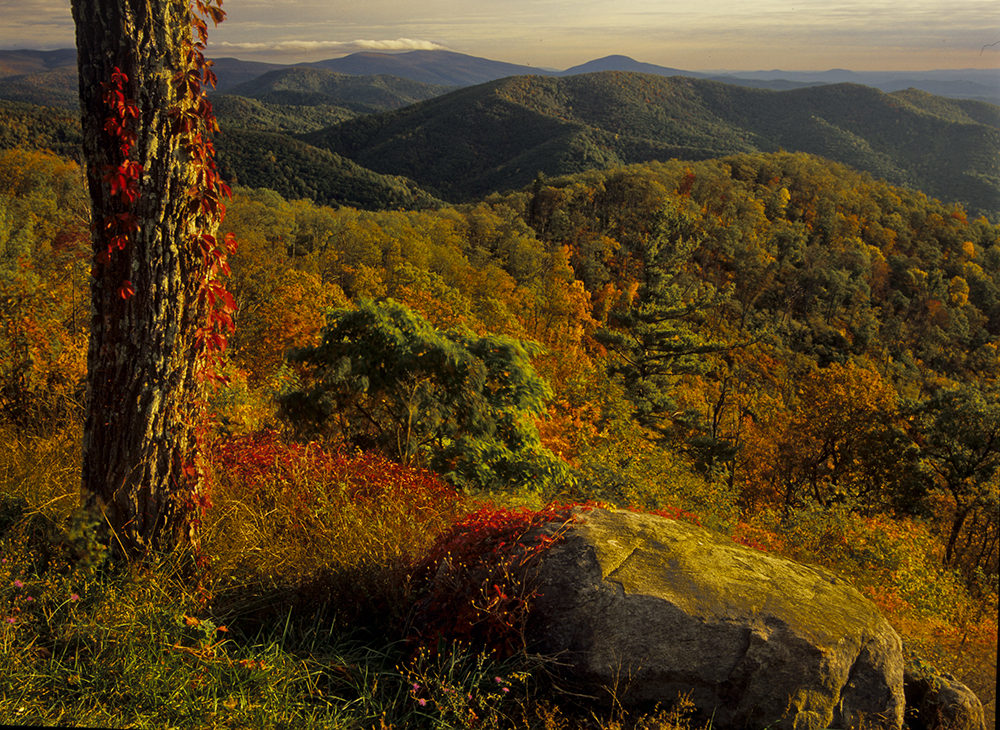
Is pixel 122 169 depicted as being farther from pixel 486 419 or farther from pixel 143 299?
pixel 486 419

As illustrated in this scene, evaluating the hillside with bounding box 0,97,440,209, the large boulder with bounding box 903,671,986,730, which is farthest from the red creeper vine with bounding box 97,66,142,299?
the hillside with bounding box 0,97,440,209

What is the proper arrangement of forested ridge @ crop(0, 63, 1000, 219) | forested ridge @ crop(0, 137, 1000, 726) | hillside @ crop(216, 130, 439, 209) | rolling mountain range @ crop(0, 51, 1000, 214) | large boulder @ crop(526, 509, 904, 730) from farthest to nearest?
rolling mountain range @ crop(0, 51, 1000, 214) < forested ridge @ crop(0, 63, 1000, 219) < hillside @ crop(216, 130, 439, 209) < forested ridge @ crop(0, 137, 1000, 726) < large boulder @ crop(526, 509, 904, 730)

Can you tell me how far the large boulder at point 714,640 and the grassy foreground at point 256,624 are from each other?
0.56 feet

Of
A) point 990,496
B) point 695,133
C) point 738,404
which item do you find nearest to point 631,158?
point 695,133

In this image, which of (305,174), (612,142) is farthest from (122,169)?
(612,142)

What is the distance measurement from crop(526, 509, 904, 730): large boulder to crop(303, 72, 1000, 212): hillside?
13203 cm

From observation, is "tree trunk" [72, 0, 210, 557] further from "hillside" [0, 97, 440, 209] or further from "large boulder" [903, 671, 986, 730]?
"hillside" [0, 97, 440, 209]

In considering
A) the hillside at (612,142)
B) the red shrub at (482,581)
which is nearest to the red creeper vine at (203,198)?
the red shrub at (482,581)

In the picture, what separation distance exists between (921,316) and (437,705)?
7977 cm

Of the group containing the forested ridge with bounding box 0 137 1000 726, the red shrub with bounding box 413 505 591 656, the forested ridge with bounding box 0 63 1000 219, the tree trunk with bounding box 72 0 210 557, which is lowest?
the forested ridge with bounding box 0 137 1000 726

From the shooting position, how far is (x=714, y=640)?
2752 mm

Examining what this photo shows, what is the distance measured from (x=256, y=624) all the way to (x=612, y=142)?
170 metres

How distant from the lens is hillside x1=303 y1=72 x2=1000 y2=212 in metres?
138

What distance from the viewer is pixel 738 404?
2861cm
